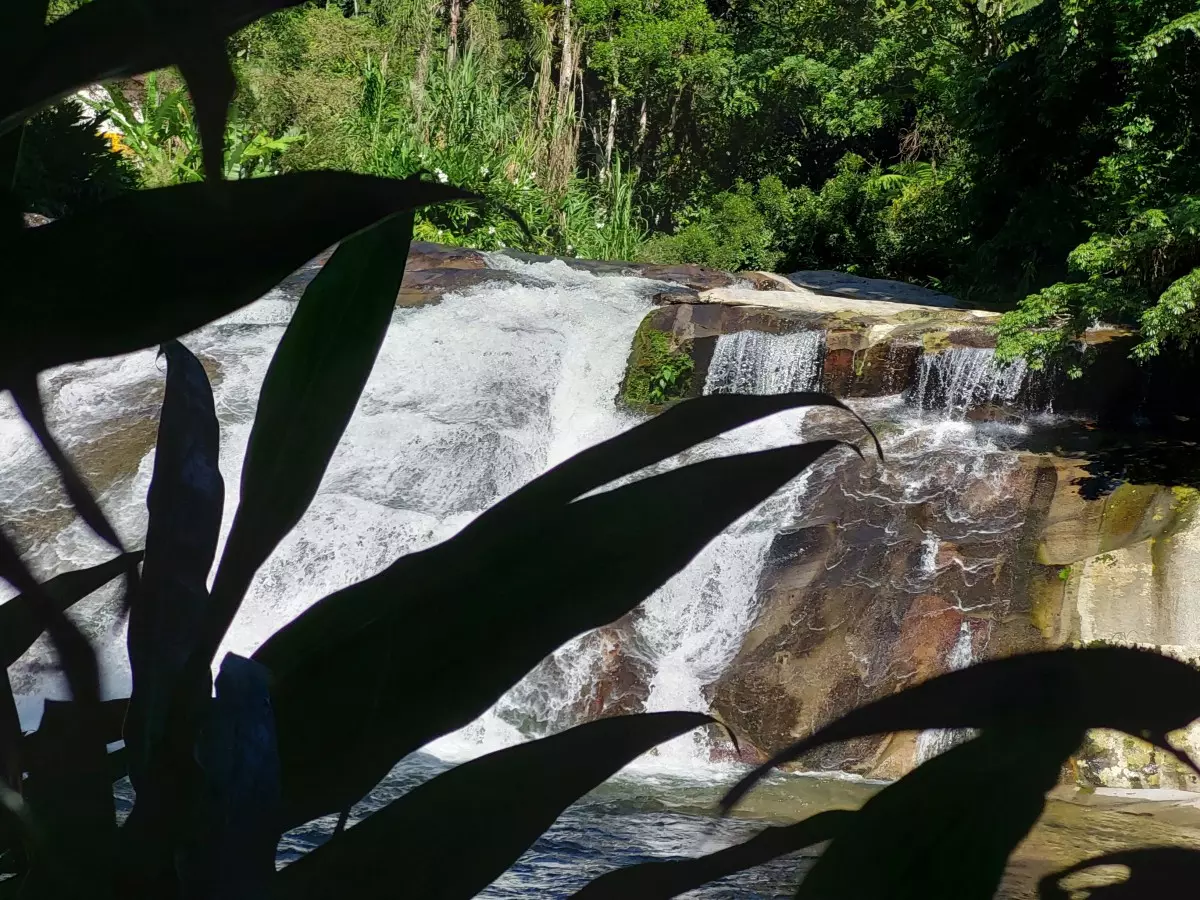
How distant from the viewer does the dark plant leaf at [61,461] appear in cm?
48

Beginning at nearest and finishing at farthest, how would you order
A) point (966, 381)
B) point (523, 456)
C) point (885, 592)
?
point (885, 592) → point (523, 456) → point (966, 381)

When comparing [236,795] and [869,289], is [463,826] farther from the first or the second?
[869,289]

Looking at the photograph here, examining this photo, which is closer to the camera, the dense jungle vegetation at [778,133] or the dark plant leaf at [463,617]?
the dark plant leaf at [463,617]

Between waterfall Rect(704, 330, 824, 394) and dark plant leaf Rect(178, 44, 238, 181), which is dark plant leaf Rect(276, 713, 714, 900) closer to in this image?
dark plant leaf Rect(178, 44, 238, 181)

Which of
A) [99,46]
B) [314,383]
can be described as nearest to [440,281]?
[314,383]

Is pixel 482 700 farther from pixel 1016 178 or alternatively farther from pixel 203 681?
pixel 1016 178

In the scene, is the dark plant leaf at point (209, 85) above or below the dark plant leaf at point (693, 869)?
above

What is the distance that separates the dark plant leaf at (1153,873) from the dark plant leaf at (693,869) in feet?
0.36

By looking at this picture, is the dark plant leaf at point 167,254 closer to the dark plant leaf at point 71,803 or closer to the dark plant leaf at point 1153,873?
the dark plant leaf at point 71,803

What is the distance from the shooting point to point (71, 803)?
509mm

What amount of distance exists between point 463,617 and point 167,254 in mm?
197

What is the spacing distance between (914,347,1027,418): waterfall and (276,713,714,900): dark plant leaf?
33.2ft

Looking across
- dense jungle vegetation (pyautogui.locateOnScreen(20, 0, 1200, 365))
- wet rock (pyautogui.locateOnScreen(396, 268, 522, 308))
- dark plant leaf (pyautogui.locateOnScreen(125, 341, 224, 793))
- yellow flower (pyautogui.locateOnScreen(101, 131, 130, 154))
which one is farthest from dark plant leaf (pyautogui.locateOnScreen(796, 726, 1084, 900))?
yellow flower (pyautogui.locateOnScreen(101, 131, 130, 154))

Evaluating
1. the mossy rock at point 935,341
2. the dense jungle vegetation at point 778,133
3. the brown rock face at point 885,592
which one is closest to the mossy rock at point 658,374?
the mossy rock at point 935,341
